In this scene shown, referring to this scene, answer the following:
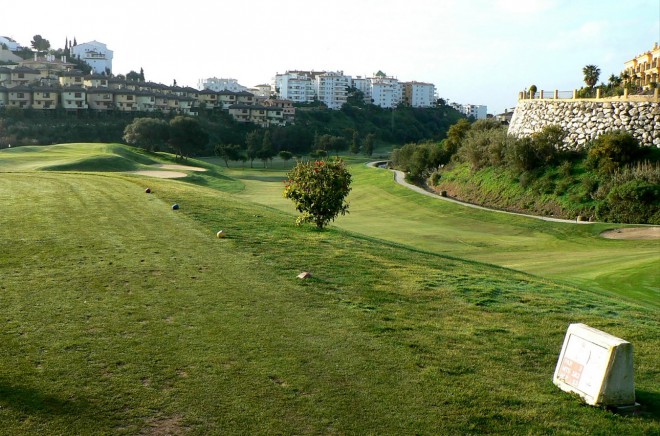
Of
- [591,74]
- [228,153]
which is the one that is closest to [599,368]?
[591,74]

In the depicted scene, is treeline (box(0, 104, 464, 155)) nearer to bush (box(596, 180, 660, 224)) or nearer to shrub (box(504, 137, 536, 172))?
shrub (box(504, 137, 536, 172))

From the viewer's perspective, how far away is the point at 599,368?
26.8ft

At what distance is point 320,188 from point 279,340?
13.2 meters

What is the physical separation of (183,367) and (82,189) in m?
22.8

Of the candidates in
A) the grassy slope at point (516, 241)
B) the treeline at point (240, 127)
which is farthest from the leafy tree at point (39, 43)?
the grassy slope at point (516, 241)

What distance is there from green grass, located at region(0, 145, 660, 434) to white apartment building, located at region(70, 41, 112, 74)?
186969mm

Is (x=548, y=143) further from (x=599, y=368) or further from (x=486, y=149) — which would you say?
(x=599, y=368)

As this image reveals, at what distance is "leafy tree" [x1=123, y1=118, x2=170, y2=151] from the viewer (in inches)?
3883

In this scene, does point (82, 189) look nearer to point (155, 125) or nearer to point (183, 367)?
point (183, 367)

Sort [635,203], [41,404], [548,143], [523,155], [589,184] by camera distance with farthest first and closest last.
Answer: [523,155], [548,143], [589,184], [635,203], [41,404]

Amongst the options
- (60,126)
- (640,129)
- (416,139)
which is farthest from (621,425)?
(416,139)

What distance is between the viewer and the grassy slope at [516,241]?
2122cm

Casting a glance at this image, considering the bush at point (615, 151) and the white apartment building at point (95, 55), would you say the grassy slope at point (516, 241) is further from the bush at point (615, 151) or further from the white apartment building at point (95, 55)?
the white apartment building at point (95, 55)

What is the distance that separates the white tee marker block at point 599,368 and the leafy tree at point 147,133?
9612cm
